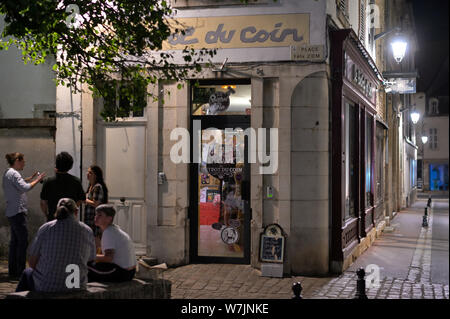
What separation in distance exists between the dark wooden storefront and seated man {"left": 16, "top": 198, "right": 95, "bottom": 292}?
534cm

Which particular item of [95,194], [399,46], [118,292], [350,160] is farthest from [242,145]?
[399,46]

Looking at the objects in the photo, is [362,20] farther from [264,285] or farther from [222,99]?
[264,285]

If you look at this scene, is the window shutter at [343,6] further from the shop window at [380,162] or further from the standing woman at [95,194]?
the shop window at [380,162]

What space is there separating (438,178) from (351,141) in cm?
4380

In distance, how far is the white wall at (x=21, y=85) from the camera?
11.1 meters

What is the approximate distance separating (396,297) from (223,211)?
335 centimetres

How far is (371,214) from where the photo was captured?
576 inches

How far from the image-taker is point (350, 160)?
12.6m

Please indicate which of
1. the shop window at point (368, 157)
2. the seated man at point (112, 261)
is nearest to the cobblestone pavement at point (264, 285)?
the seated man at point (112, 261)

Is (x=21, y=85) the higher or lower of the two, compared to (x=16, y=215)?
higher

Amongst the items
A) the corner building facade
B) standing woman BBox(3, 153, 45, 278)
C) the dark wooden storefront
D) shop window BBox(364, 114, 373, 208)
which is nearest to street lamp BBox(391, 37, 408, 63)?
the dark wooden storefront

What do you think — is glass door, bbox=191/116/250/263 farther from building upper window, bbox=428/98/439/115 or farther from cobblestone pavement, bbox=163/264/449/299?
building upper window, bbox=428/98/439/115
